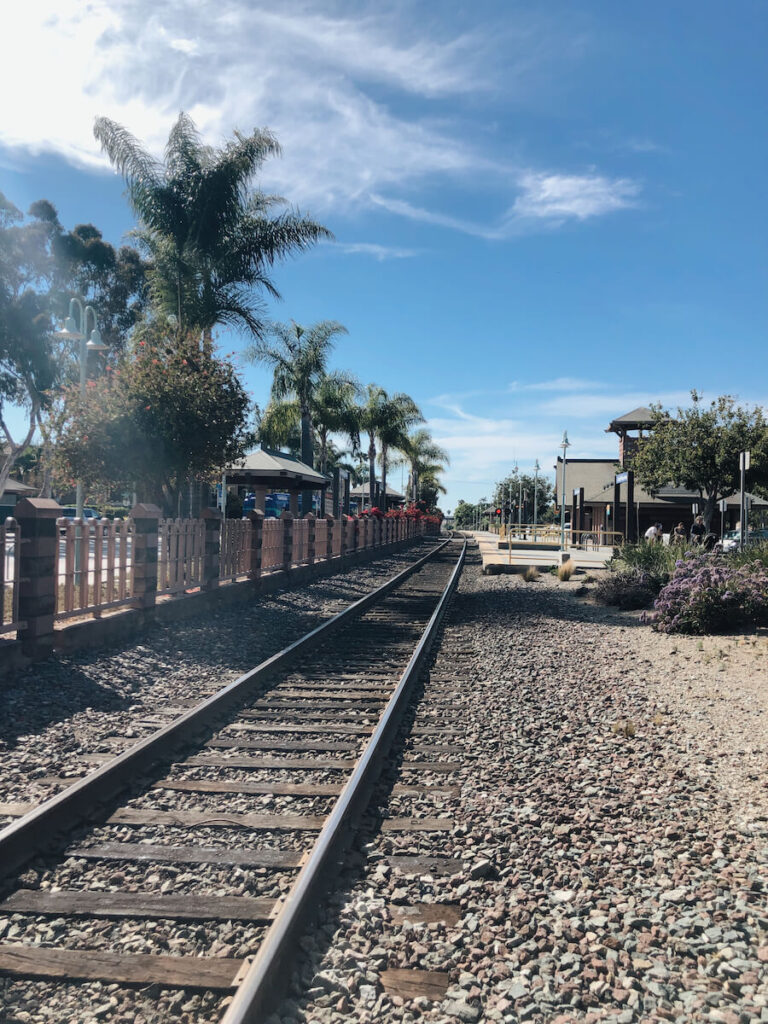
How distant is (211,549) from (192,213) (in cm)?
991

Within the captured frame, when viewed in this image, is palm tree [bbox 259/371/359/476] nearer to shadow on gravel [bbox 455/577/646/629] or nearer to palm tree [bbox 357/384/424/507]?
palm tree [bbox 357/384/424/507]

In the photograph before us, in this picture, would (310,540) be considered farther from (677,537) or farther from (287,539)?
(677,537)

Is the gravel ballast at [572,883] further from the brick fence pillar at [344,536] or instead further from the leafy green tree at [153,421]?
the brick fence pillar at [344,536]

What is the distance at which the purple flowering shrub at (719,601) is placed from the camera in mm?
11500

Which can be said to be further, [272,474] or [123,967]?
[272,474]

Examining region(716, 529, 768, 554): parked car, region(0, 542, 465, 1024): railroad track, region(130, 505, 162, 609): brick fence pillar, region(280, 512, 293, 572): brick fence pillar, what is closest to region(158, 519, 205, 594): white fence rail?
region(130, 505, 162, 609): brick fence pillar

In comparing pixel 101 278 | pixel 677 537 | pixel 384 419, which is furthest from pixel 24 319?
pixel 677 537

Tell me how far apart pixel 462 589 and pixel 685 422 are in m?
15.2

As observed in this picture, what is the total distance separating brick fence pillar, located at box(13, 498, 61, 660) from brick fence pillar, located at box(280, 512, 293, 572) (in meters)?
10.4

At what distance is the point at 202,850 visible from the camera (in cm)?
404

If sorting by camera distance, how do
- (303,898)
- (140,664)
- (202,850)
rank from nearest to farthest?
(303,898)
(202,850)
(140,664)

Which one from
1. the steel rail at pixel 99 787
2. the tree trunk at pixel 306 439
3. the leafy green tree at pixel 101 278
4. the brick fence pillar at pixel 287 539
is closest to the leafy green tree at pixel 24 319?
the leafy green tree at pixel 101 278

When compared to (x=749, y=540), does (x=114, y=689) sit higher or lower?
lower

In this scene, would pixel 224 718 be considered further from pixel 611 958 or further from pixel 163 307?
pixel 163 307
